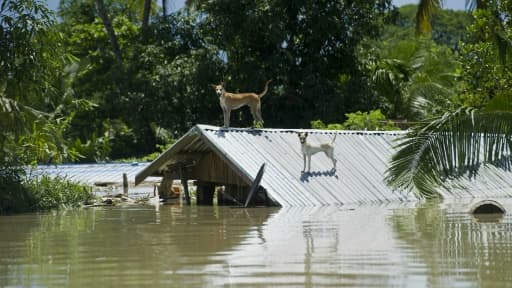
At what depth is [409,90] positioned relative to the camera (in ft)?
130

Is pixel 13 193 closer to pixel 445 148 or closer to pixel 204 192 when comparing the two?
pixel 204 192

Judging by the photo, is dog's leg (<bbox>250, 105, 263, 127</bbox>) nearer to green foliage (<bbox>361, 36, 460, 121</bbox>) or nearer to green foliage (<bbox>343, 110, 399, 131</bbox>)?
green foliage (<bbox>343, 110, 399, 131</bbox>)

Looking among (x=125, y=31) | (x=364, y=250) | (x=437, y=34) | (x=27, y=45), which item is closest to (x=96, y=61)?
(x=125, y=31)

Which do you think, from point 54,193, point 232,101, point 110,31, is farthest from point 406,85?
point 54,193

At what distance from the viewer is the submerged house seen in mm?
21656

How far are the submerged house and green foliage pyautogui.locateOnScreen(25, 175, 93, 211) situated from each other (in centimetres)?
151

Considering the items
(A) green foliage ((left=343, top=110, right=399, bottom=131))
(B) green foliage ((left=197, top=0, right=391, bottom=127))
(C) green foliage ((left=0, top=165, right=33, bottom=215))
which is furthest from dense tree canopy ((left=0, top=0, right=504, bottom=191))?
(C) green foliage ((left=0, top=165, right=33, bottom=215))

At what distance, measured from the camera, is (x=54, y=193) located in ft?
75.2

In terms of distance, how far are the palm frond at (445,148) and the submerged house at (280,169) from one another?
8321 mm

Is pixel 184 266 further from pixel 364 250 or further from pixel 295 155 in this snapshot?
pixel 295 155

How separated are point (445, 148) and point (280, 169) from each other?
9697 mm

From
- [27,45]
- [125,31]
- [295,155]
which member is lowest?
[295,155]

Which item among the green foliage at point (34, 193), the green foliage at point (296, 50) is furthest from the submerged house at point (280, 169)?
the green foliage at point (296, 50)

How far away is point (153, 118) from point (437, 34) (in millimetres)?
42857
